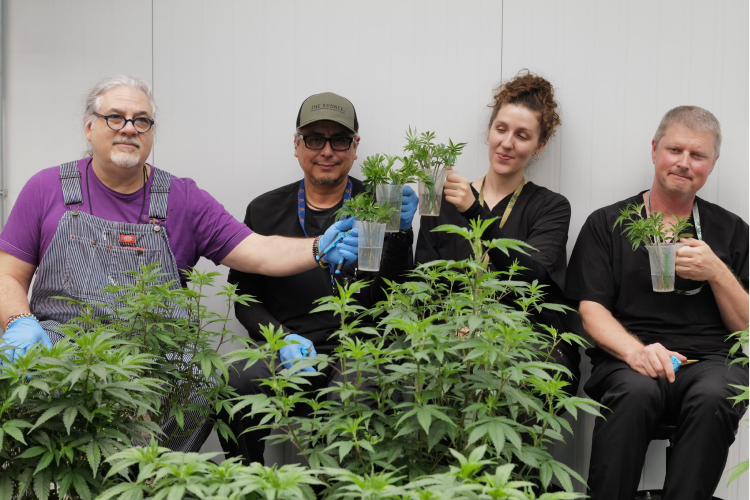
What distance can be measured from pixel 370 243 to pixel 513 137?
1077 millimetres

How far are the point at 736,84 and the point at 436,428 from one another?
272 cm

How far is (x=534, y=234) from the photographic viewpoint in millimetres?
3238

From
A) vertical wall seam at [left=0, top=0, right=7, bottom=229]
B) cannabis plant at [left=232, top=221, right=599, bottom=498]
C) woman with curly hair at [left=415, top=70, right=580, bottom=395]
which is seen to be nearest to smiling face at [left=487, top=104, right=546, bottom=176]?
woman with curly hair at [left=415, top=70, right=580, bottom=395]

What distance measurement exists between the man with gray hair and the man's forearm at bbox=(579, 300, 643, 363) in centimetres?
111

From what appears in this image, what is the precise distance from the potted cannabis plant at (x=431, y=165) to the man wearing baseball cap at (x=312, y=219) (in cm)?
28

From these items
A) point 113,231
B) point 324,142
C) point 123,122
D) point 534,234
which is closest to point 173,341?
point 113,231

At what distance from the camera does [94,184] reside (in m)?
3.07

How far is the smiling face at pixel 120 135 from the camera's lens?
9.82ft

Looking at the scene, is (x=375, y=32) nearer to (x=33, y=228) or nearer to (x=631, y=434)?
(x=33, y=228)

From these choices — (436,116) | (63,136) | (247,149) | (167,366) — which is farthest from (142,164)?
(436,116)

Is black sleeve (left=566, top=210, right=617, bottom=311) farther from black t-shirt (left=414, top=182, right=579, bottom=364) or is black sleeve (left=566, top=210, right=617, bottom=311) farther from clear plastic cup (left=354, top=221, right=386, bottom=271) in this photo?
clear plastic cup (left=354, top=221, right=386, bottom=271)

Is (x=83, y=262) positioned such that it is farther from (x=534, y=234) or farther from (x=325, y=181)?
(x=534, y=234)

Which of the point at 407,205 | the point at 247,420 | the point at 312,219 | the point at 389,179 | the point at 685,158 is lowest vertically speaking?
the point at 247,420

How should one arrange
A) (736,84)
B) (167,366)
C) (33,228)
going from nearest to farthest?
1. (167,366)
2. (33,228)
3. (736,84)
